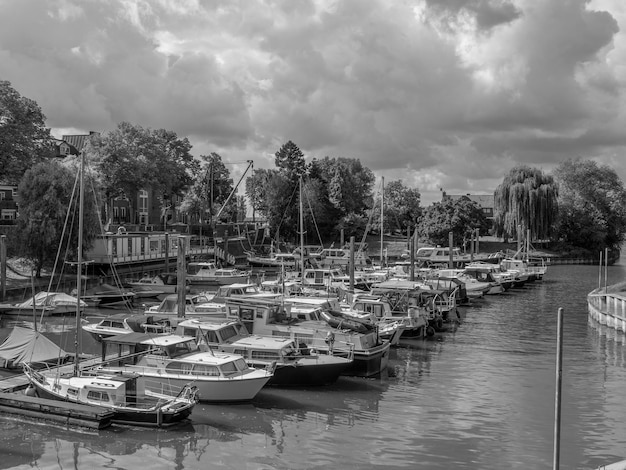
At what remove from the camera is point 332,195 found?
130 metres

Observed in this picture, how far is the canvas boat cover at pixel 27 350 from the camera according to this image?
102 ft

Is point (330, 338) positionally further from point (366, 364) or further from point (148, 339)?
point (148, 339)

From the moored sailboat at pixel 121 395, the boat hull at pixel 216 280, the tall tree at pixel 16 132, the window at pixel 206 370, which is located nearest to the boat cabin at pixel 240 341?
the window at pixel 206 370

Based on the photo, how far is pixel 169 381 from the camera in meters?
27.8

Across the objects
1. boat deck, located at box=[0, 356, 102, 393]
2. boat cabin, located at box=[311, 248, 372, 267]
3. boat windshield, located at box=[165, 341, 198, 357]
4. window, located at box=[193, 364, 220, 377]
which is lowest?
boat deck, located at box=[0, 356, 102, 393]

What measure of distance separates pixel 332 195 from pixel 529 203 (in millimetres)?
35410

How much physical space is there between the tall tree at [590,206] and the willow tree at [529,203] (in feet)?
27.7

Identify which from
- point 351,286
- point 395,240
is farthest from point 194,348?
point 395,240

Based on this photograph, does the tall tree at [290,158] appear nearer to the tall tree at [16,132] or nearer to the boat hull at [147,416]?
the tall tree at [16,132]

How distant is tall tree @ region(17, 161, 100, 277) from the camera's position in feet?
211

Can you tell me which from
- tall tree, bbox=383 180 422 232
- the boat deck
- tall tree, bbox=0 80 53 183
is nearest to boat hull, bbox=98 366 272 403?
the boat deck

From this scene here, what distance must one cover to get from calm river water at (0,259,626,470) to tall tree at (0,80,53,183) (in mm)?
54375

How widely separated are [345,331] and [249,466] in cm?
1393

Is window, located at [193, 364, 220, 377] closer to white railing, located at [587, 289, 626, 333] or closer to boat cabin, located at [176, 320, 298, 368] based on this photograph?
boat cabin, located at [176, 320, 298, 368]
